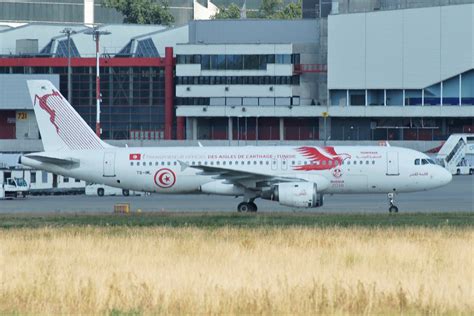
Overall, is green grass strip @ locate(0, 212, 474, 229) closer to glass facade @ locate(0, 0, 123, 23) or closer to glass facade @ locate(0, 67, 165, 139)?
glass facade @ locate(0, 67, 165, 139)

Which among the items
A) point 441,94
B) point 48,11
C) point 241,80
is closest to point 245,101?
point 241,80

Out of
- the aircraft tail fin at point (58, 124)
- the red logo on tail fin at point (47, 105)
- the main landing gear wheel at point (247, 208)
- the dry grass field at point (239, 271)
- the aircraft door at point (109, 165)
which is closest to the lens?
the dry grass field at point (239, 271)

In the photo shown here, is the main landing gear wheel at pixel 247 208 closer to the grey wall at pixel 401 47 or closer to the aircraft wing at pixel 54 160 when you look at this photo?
the aircraft wing at pixel 54 160

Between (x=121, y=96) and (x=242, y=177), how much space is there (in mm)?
82156

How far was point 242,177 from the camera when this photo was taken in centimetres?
6238

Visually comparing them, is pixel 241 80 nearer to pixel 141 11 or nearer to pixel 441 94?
pixel 441 94

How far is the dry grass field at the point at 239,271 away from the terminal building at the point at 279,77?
84569mm

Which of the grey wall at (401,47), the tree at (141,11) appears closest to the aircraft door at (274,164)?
the grey wall at (401,47)

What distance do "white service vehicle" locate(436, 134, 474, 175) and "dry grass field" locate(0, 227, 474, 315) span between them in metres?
68.0

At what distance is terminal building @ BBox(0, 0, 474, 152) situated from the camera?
128500 millimetres

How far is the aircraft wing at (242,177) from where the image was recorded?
202ft

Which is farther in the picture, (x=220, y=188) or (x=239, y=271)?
(x=220, y=188)

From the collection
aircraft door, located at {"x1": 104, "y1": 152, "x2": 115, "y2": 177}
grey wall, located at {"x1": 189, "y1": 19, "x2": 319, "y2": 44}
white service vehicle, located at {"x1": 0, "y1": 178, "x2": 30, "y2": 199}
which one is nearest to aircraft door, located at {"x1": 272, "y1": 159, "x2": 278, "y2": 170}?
aircraft door, located at {"x1": 104, "y1": 152, "x2": 115, "y2": 177}

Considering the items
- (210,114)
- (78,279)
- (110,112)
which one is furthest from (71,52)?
(78,279)
